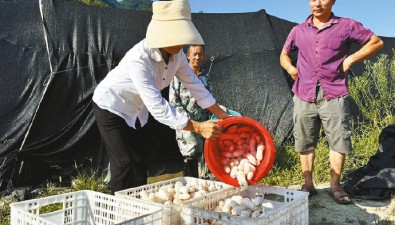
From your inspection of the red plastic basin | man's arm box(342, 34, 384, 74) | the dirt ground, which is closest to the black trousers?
the red plastic basin

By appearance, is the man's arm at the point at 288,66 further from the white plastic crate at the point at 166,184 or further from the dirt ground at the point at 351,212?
the white plastic crate at the point at 166,184

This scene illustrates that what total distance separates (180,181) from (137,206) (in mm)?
767

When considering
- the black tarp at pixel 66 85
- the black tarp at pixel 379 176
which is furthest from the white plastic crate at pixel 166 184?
the black tarp at pixel 66 85

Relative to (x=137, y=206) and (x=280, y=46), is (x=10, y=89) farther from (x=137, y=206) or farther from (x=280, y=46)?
(x=280, y=46)

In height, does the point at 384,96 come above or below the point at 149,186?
above

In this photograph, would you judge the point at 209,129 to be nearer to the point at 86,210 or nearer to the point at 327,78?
the point at 86,210

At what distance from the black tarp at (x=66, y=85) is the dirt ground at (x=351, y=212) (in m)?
1.40

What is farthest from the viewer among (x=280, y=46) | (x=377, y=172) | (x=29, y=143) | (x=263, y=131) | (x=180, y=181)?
(x=280, y=46)

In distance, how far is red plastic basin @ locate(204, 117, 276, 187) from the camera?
228 centimetres

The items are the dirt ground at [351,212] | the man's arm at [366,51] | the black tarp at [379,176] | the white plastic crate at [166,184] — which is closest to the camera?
the white plastic crate at [166,184]

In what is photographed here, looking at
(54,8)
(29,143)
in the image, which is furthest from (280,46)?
(29,143)

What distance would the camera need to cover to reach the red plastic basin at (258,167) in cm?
228

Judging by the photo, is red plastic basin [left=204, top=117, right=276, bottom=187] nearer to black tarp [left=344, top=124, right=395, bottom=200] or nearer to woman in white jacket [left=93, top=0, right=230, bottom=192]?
woman in white jacket [left=93, top=0, right=230, bottom=192]

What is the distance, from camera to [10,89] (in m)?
3.81
